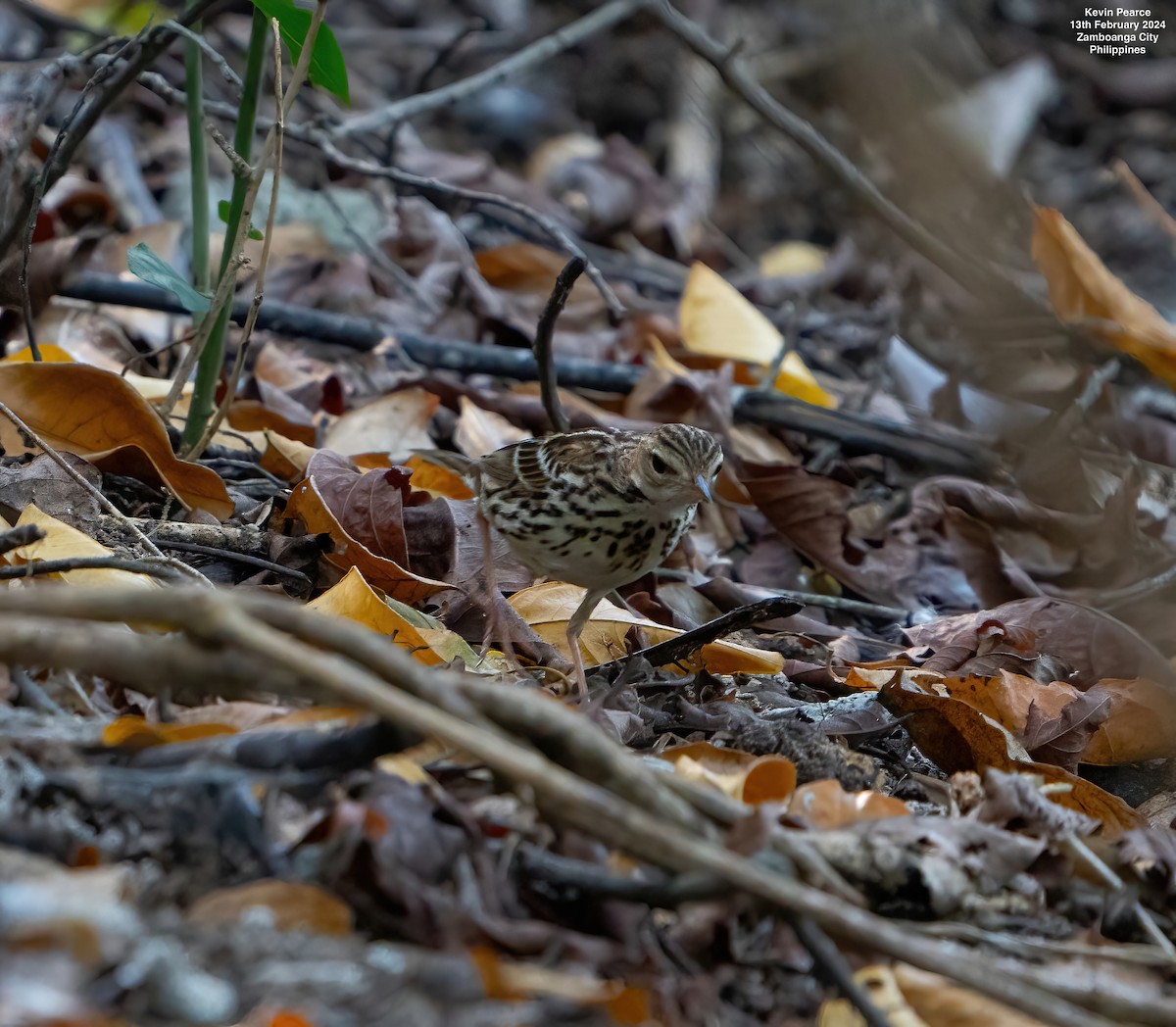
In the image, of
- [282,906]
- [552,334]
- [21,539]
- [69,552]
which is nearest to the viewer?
[282,906]

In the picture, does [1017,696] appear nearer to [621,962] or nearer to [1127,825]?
[1127,825]

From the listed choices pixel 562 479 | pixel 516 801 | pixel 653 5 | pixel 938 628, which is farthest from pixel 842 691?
pixel 653 5

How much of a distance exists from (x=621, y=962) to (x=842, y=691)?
1.96m

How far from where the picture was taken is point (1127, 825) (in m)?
3.34

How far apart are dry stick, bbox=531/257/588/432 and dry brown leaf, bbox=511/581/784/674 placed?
0.74 meters

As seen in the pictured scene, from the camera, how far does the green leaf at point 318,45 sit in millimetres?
3578

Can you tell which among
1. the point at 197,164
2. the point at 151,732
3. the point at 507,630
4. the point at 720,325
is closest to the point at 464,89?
the point at 720,325

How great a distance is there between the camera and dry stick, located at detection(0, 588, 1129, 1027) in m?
2.00

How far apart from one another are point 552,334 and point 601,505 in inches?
36.5

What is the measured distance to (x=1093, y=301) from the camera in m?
5.65

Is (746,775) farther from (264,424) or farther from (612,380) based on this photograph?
(612,380)

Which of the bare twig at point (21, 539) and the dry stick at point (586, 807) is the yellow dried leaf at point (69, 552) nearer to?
the bare twig at point (21, 539)

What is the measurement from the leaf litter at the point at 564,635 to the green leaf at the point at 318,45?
23 millimetres

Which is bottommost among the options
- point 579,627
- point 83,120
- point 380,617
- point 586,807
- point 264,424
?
point 579,627
